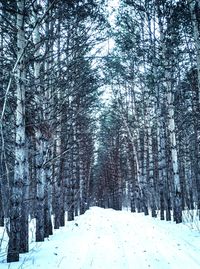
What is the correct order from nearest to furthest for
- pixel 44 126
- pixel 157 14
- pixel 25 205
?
1. pixel 44 126
2. pixel 25 205
3. pixel 157 14

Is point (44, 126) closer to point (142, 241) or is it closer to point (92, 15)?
point (92, 15)

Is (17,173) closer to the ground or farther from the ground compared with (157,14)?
closer to the ground

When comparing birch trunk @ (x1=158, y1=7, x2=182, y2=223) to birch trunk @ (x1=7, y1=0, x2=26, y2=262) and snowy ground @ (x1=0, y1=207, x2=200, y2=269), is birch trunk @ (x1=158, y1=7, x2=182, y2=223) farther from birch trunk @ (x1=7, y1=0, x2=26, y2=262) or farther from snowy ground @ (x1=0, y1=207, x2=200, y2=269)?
birch trunk @ (x1=7, y1=0, x2=26, y2=262)

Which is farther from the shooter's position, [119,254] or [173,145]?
[173,145]

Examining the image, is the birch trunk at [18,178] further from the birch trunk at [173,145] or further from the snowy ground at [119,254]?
the birch trunk at [173,145]

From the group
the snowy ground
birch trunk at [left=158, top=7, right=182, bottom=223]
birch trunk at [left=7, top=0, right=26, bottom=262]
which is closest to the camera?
the snowy ground

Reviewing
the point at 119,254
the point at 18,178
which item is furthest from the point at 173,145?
the point at 18,178

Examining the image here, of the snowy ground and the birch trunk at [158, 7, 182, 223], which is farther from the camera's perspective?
the birch trunk at [158, 7, 182, 223]

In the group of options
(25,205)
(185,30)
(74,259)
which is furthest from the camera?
(185,30)

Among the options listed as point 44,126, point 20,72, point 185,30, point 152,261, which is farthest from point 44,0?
point 152,261

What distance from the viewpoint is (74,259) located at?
6504 mm

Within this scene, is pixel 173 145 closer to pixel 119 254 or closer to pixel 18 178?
pixel 119 254

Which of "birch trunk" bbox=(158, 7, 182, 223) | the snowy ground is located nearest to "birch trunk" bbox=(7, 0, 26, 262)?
the snowy ground

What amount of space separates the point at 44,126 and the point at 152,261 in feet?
11.7
